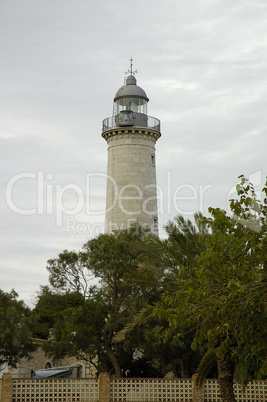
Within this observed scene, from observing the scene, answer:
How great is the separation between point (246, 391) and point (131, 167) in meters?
17.3

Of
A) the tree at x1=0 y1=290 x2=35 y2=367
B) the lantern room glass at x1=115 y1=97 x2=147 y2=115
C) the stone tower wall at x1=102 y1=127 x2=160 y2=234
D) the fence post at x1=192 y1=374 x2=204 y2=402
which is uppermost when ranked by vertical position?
the lantern room glass at x1=115 y1=97 x2=147 y2=115

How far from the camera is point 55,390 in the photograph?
76.1ft

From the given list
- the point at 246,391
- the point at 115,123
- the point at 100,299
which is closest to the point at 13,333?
the point at 100,299

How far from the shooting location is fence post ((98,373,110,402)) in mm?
22672

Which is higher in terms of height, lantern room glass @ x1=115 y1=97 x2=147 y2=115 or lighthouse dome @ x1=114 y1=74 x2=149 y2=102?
lighthouse dome @ x1=114 y1=74 x2=149 y2=102

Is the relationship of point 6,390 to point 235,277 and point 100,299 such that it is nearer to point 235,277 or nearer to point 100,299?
point 100,299

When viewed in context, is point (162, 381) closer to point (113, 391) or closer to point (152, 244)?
point (113, 391)

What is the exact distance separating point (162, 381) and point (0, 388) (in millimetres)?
6176

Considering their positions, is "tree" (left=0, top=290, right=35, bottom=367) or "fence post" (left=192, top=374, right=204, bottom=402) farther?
"tree" (left=0, top=290, right=35, bottom=367)

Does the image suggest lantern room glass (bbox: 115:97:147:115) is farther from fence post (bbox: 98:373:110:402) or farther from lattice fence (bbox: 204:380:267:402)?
lattice fence (bbox: 204:380:267:402)

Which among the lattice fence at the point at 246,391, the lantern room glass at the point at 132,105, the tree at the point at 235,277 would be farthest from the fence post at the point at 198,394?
the lantern room glass at the point at 132,105

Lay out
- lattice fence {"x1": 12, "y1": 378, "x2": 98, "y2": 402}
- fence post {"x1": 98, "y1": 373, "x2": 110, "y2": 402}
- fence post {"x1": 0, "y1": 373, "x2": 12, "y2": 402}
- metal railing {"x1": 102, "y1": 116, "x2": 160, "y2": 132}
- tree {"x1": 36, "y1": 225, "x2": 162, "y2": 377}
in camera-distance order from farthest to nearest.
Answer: metal railing {"x1": 102, "y1": 116, "x2": 160, "y2": 132}, tree {"x1": 36, "y1": 225, "x2": 162, "y2": 377}, lattice fence {"x1": 12, "y1": 378, "x2": 98, "y2": 402}, fence post {"x1": 98, "y1": 373, "x2": 110, "y2": 402}, fence post {"x1": 0, "y1": 373, "x2": 12, "y2": 402}

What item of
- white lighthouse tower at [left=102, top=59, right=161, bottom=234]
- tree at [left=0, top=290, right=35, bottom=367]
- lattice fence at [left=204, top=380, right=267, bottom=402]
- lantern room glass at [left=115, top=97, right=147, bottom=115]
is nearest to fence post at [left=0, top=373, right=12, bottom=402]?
tree at [left=0, top=290, right=35, bottom=367]

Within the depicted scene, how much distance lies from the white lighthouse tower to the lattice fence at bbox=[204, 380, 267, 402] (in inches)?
571
